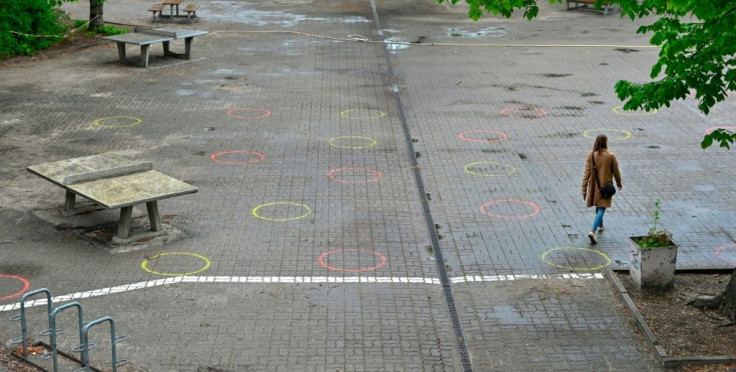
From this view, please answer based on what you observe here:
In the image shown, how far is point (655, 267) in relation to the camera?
1171 centimetres

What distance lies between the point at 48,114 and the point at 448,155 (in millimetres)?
Answer: 9054

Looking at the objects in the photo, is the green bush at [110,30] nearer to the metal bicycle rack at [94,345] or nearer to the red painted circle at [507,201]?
the red painted circle at [507,201]

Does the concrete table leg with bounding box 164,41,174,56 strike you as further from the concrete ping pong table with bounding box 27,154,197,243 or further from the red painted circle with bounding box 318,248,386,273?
the red painted circle with bounding box 318,248,386,273

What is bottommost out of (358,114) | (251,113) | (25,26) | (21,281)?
(21,281)

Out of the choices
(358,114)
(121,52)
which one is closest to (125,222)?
(358,114)

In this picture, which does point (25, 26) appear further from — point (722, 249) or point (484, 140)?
point (722, 249)

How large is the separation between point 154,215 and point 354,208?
3178 mm

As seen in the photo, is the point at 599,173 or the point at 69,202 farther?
the point at 69,202

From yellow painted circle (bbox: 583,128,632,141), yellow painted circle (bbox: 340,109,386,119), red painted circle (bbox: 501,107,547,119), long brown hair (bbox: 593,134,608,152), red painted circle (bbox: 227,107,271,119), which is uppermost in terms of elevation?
long brown hair (bbox: 593,134,608,152)

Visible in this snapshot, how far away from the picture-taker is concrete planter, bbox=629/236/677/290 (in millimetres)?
11656

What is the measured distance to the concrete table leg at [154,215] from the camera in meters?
13.6

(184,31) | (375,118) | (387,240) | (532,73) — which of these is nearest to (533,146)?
(375,118)

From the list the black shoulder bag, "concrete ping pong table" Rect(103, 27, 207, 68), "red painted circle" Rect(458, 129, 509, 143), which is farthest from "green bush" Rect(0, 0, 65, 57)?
the black shoulder bag

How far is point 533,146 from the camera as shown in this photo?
1891 centimetres
